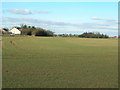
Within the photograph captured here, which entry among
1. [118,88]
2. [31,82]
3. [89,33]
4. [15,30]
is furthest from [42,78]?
[15,30]

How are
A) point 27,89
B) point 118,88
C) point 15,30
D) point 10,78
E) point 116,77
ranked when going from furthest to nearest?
point 15,30
point 116,77
point 10,78
point 118,88
point 27,89

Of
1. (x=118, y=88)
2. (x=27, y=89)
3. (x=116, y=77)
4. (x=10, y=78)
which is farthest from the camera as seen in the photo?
(x=116, y=77)

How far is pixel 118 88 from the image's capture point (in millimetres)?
6785

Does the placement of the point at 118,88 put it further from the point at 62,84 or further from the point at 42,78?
the point at 42,78

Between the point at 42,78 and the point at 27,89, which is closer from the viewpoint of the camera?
the point at 27,89

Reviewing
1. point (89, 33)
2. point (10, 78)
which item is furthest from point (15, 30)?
point (10, 78)

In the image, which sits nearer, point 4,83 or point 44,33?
point 4,83

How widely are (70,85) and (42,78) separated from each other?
1299mm

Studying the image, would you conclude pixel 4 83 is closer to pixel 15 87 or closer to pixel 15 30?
pixel 15 87

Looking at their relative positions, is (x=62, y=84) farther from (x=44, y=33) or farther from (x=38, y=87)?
(x=44, y=33)

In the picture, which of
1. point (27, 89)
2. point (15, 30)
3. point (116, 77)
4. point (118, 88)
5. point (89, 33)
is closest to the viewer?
point (27, 89)

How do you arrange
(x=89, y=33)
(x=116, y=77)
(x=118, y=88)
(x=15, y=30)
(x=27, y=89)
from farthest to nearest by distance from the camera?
(x=15, y=30)
(x=89, y=33)
(x=116, y=77)
(x=118, y=88)
(x=27, y=89)

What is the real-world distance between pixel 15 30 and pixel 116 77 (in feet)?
370

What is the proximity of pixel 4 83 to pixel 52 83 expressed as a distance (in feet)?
4.91
